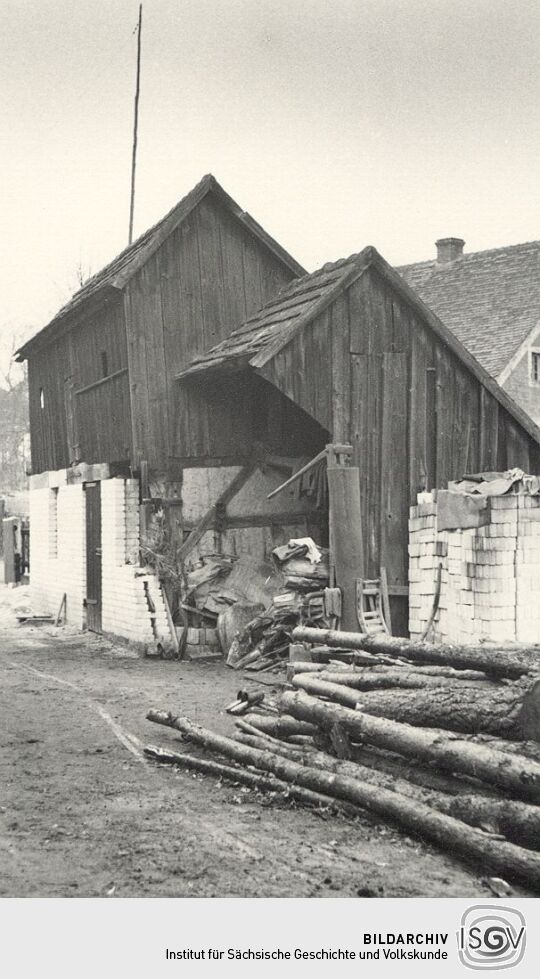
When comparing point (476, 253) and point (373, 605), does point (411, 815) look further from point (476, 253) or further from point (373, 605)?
point (476, 253)

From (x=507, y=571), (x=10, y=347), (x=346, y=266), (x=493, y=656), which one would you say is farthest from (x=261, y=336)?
(x=10, y=347)

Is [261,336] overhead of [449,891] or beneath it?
overhead

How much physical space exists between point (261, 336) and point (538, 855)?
9437mm

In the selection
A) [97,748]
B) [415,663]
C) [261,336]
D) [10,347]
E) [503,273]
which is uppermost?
[10,347]

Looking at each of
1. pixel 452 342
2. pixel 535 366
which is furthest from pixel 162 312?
pixel 535 366

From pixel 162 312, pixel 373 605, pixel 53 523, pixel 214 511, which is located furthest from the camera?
pixel 53 523

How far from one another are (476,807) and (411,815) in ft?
1.26

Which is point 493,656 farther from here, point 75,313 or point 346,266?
point 75,313

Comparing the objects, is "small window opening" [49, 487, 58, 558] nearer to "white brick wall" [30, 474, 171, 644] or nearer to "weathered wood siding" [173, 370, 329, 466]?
"white brick wall" [30, 474, 171, 644]

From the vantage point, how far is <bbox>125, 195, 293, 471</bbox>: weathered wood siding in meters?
14.2

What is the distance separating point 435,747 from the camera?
19.1 feet

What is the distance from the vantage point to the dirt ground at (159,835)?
4.84m

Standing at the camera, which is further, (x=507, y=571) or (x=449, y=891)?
(x=507, y=571)

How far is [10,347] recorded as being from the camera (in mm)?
61125
